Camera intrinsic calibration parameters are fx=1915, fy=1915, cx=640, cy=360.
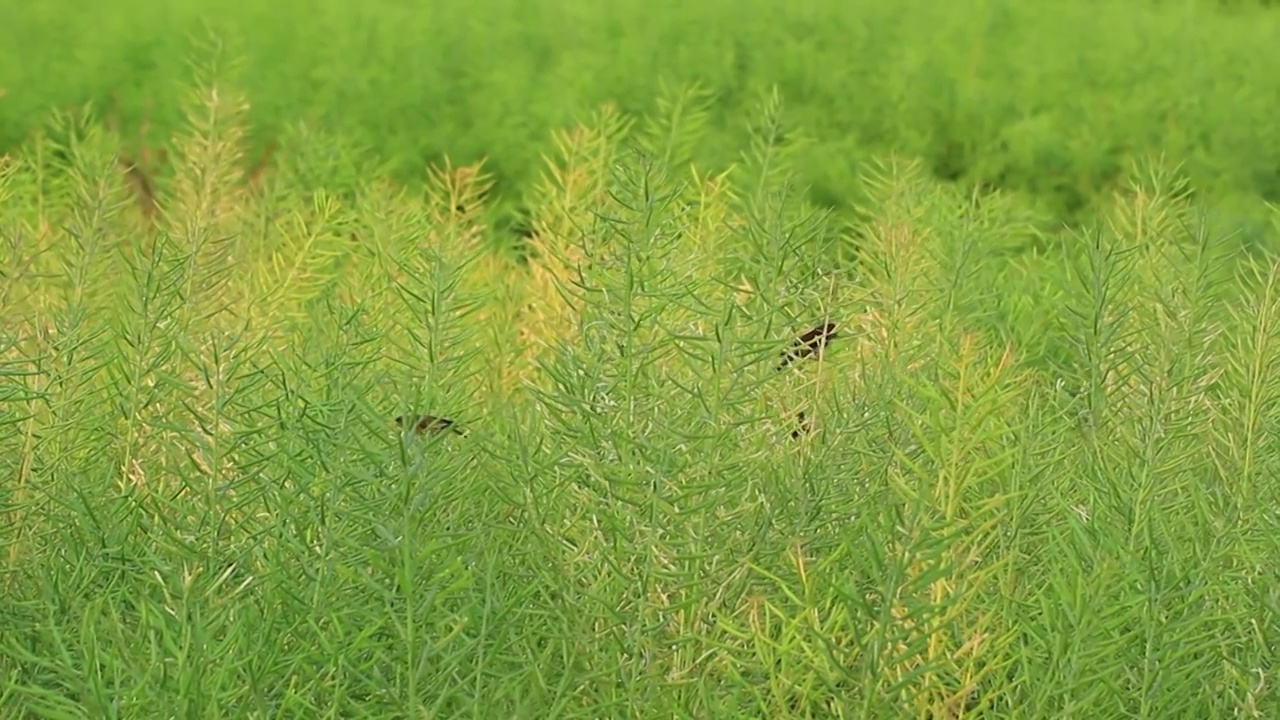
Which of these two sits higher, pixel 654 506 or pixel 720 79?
pixel 654 506

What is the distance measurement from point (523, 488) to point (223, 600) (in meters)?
0.15

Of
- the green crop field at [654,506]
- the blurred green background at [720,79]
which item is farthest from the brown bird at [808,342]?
the blurred green background at [720,79]

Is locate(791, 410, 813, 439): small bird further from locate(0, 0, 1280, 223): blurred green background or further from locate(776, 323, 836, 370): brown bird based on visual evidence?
locate(0, 0, 1280, 223): blurred green background

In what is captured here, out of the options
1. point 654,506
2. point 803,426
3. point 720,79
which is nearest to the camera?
point 654,506

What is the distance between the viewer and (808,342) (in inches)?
38.8

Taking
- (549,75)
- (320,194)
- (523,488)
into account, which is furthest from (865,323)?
(549,75)

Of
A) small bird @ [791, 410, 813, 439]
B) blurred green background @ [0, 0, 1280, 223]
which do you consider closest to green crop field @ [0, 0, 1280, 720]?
small bird @ [791, 410, 813, 439]

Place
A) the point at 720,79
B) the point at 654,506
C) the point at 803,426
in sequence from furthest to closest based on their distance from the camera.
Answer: the point at 720,79, the point at 803,426, the point at 654,506

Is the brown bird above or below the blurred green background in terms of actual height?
above

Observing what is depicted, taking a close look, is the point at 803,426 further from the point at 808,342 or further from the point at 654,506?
the point at 654,506

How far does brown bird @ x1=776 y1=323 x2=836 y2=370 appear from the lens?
951 mm

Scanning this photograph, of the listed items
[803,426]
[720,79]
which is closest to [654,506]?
[803,426]

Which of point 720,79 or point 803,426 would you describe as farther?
point 720,79

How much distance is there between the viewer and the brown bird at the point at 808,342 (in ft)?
3.12
